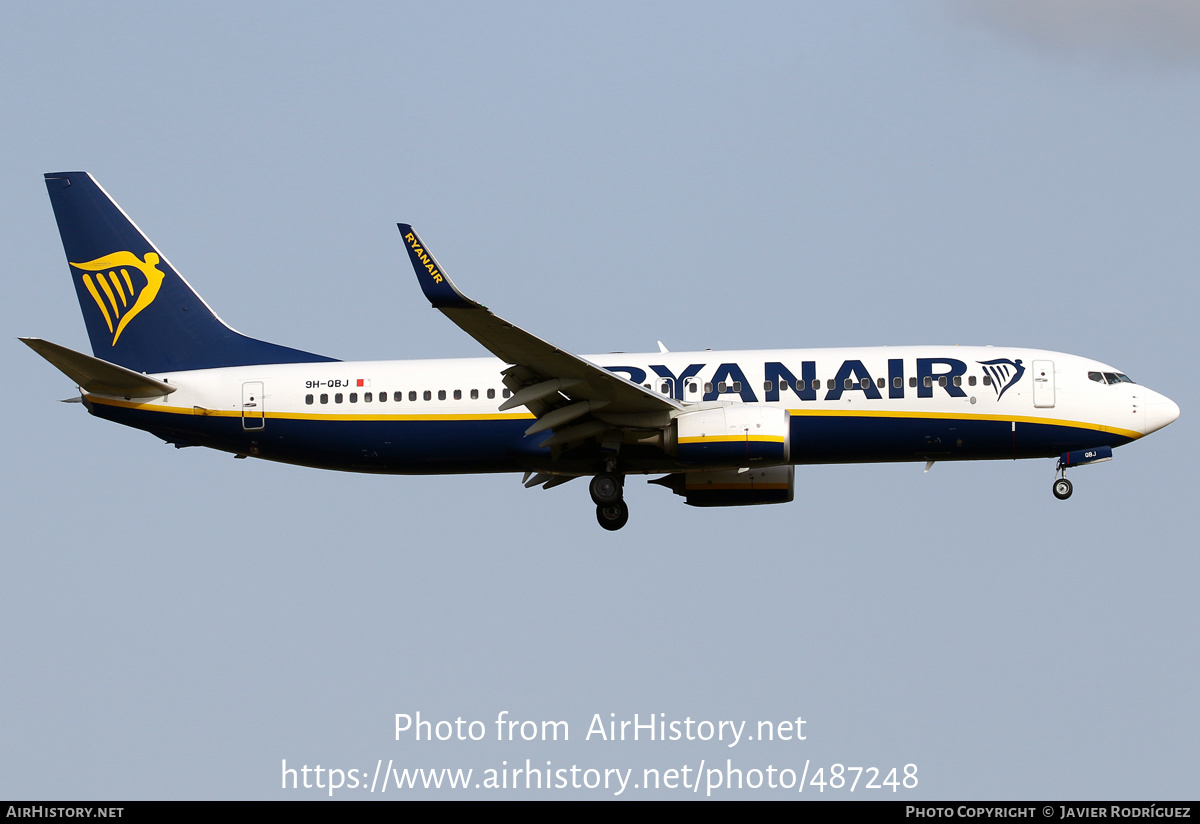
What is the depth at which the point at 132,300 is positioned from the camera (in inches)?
1505

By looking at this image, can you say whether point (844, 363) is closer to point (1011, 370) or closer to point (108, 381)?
point (1011, 370)

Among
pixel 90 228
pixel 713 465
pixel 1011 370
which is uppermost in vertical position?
pixel 90 228

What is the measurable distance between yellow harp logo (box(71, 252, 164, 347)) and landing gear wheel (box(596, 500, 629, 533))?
13416 millimetres

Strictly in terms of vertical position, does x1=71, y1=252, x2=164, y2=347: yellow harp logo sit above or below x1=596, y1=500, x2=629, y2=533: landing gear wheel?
above

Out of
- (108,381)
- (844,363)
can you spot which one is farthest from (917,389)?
(108,381)

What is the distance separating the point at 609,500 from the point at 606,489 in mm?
282

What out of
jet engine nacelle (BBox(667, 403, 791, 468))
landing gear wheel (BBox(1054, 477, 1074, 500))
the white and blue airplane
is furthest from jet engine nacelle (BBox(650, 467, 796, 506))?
landing gear wheel (BBox(1054, 477, 1074, 500))

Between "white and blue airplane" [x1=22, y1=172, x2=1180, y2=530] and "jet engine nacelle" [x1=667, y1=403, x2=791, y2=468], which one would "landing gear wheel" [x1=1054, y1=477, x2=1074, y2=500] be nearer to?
"white and blue airplane" [x1=22, y1=172, x2=1180, y2=530]

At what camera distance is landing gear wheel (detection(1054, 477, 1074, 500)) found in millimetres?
35000

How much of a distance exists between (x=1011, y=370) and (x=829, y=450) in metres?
4.87

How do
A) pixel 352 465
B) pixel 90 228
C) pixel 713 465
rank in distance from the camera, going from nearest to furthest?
1. pixel 713 465
2. pixel 352 465
3. pixel 90 228

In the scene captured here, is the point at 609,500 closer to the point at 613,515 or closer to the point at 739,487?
the point at 613,515

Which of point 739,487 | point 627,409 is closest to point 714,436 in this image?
point 627,409

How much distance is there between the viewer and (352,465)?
36062 millimetres
